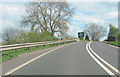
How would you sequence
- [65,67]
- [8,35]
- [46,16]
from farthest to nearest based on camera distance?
[46,16]
[8,35]
[65,67]

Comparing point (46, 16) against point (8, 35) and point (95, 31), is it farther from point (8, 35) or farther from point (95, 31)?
point (95, 31)

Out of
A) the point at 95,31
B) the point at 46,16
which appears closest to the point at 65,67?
the point at 46,16

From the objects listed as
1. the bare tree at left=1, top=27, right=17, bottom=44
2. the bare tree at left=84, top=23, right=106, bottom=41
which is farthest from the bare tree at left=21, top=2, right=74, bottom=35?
the bare tree at left=84, top=23, right=106, bottom=41

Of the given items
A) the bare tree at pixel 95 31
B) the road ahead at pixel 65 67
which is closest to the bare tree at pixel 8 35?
the road ahead at pixel 65 67

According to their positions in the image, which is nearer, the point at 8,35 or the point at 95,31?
the point at 8,35

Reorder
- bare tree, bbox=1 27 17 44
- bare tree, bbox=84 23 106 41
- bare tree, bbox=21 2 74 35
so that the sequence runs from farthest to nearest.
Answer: bare tree, bbox=84 23 106 41 → bare tree, bbox=21 2 74 35 → bare tree, bbox=1 27 17 44

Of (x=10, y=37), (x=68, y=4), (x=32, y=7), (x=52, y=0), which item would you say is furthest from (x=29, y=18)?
(x=10, y=37)

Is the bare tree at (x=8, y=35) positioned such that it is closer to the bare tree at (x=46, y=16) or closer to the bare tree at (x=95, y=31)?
the bare tree at (x=46, y=16)

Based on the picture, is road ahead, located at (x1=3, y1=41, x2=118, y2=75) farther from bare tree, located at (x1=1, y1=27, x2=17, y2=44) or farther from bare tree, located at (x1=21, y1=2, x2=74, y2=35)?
bare tree, located at (x1=21, y1=2, x2=74, y2=35)

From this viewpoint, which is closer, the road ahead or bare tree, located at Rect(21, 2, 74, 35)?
the road ahead

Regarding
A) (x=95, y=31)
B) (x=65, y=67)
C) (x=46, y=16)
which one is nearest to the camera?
(x=65, y=67)

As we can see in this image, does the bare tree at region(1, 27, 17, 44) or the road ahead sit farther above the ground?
the bare tree at region(1, 27, 17, 44)

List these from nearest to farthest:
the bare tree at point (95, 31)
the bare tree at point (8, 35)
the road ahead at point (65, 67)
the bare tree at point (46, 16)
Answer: the road ahead at point (65, 67) < the bare tree at point (8, 35) < the bare tree at point (46, 16) < the bare tree at point (95, 31)

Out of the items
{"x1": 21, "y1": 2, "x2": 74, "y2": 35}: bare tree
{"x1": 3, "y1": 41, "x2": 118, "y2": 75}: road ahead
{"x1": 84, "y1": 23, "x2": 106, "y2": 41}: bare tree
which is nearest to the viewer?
{"x1": 3, "y1": 41, "x2": 118, "y2": 75}: road ahead
